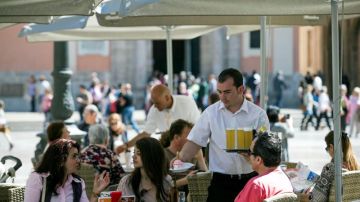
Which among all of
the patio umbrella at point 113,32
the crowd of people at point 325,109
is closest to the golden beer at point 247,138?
the patio umbrella at point 113,32

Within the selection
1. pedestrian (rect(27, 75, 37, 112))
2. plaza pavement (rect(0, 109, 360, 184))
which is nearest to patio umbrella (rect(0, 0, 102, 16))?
plaza pavement (rect(0, 109, 360, 184))

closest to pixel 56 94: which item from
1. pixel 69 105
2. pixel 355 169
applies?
pixel 69 105

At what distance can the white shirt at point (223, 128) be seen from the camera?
7582 mm

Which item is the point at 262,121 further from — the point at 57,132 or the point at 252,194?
the point at 57,132

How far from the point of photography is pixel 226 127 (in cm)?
764

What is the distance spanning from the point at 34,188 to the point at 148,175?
79 centimetres

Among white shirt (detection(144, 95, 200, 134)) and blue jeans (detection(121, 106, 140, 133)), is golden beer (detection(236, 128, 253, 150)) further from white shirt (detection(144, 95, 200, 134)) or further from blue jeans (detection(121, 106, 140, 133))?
blue jeans (detection(121, 106, 140, 133))

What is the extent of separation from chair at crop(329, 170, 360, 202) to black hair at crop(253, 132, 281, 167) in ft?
5.89

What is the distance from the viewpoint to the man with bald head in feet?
38.9

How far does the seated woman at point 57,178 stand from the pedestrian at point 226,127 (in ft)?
3.04

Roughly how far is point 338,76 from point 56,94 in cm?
917

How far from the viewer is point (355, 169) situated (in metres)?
8.77

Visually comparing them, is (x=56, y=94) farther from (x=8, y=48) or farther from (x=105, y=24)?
(x=8, y=48)

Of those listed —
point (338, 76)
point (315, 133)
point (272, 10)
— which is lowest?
point (315, 133)
